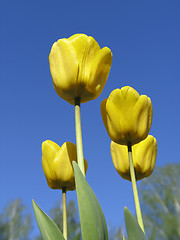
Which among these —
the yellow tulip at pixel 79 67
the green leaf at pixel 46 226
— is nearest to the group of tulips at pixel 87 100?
the yellow tulip at pixel 79 67

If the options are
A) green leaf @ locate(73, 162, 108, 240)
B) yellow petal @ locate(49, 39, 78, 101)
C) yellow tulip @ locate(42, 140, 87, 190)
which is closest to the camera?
→ green leaf @ locate(73, 162, 108, 240)

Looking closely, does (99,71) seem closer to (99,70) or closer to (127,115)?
(99,70)

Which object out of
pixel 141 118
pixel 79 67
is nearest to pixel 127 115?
pixel 141 118

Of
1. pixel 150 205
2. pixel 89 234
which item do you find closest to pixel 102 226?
pixel 89 234

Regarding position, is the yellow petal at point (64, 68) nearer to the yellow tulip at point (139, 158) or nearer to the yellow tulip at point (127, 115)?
the yellow tulip at point (127, 115)

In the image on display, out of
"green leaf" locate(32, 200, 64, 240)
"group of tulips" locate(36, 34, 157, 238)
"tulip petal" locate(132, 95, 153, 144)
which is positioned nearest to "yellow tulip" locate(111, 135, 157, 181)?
"group of tulips" locate(36, 34, 157, 238)

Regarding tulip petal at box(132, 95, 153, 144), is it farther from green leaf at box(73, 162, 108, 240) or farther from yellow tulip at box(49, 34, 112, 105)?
green leaf at box(73, 162, 108, 240)

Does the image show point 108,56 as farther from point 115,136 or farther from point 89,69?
point 115,136
